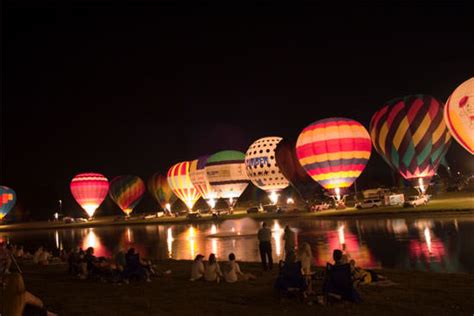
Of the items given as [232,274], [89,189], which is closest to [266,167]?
[89,189]

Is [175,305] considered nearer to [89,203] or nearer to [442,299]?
[442,299]

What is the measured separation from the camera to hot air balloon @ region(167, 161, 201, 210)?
61.3 m

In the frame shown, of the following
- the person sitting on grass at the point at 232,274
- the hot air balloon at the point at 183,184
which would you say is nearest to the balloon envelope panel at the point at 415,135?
the person sitting on grass at the point at 232,274

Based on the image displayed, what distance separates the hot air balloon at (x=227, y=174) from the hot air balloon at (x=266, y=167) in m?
3.51

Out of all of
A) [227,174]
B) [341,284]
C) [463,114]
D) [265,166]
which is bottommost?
[341,284]

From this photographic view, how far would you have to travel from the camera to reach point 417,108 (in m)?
35.5

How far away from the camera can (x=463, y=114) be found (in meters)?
30.7

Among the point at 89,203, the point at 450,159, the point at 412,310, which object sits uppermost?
the point at 450,159

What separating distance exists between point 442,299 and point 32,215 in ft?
376

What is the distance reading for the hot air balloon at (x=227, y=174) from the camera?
54059mm

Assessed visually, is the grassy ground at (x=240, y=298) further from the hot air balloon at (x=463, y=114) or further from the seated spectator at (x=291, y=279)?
the hot air balloon at (x=463, y=114)

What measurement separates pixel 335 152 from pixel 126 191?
38256mm

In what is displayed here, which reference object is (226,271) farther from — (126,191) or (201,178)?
(126,191)

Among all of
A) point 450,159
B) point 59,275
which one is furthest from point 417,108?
point 450,159
